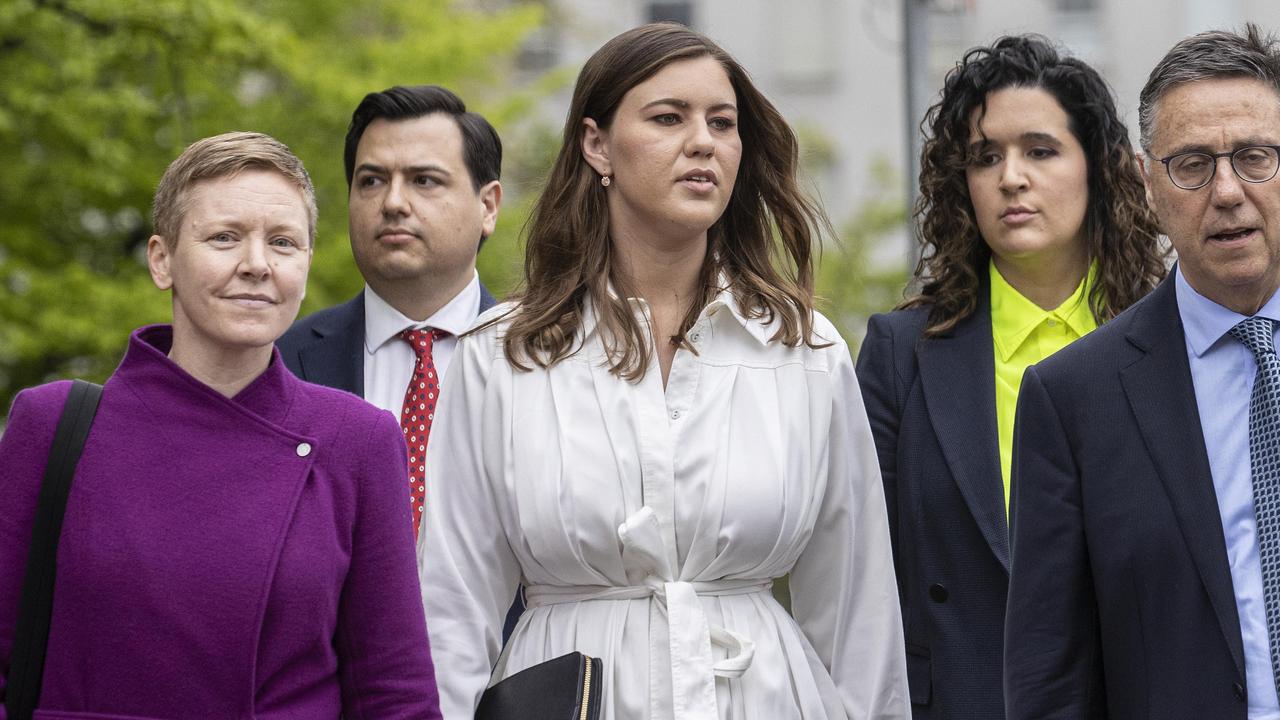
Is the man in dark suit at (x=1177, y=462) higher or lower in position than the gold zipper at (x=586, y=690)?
higher

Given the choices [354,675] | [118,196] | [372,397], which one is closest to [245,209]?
[354,675]

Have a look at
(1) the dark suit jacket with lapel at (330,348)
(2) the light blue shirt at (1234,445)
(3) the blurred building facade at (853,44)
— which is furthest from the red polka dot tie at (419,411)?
(3) the blurred building facade at (853,44)

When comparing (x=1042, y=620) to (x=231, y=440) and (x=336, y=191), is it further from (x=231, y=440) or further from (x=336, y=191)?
(x=336, y=191)

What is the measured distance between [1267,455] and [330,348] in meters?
2.86

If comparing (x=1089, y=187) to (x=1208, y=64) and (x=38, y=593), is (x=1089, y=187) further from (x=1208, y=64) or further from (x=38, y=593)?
(x=38, y=593)

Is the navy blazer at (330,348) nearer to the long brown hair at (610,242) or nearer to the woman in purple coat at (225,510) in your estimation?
the long brown hair at (610,242)

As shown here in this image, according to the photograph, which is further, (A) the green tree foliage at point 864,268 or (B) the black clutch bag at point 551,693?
(A) the green tree foliage at point 864,268

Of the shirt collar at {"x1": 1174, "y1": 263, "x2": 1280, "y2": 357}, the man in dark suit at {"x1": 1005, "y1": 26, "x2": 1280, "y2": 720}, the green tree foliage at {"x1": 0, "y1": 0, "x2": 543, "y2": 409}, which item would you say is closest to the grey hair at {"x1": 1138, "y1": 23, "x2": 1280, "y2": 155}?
the man in dark suit at {"x1": 1005, "y1": 26, "x2": 1280, "y2": 720}

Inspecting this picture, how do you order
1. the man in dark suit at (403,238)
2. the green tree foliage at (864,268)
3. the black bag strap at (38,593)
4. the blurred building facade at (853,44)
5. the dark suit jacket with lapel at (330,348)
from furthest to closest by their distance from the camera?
1. the blurred building facade at (853,44)
2. the green tree foliage at (864,268)
3. the man in dark suit at (403,238)
4. the dark suit jacket with lapel at (330,348)
5. the black bag strap at (38,593)

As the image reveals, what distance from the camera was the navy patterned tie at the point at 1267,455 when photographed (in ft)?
11.7

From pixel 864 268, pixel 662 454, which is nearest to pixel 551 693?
pixel 662 454

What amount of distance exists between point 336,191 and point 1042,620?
1499 centimetres

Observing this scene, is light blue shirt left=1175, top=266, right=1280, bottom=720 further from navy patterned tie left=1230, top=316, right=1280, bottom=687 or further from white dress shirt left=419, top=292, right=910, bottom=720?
white dress shirt left=419, top=292, right=910, bottom=720

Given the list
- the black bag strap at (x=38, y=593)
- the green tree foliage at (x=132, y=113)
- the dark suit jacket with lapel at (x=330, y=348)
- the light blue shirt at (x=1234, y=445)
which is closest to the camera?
the black bag strap at (x=38, y=593)
